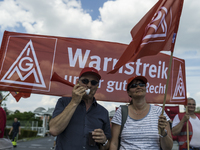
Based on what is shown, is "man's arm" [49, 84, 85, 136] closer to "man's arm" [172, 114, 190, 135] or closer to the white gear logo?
the white gear logo

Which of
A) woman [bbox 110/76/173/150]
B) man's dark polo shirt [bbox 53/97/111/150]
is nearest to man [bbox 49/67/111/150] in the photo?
man's dark polo shirt [bbox 53/97/111/150]

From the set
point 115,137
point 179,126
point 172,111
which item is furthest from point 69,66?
point 172,111

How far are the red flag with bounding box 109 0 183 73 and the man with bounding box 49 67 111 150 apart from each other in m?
0.63

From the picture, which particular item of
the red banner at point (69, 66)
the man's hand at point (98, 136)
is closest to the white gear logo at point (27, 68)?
the red banner at point (69, 66)

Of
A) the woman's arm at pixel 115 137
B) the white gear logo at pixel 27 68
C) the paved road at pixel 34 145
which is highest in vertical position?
the white gear logo at pixel 27 68

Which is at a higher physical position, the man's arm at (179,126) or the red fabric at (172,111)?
the red fabric at (172,111)

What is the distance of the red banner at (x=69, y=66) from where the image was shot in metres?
4.77

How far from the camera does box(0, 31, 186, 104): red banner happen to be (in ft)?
15.6

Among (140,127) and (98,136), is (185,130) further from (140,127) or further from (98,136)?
(98,136)

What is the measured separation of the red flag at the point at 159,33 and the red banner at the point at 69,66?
1943 millimetres

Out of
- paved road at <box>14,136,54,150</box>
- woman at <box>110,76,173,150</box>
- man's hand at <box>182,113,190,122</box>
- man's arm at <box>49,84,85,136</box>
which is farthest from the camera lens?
paved road at <box>14,136,54,150</box>

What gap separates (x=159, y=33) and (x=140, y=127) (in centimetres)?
136

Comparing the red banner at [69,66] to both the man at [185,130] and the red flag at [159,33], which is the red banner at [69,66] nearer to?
the man at [185,130]

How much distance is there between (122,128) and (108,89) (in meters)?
2.30
